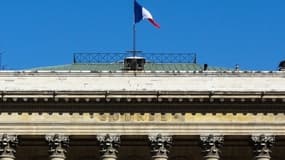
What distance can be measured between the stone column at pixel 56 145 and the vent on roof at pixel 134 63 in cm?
839

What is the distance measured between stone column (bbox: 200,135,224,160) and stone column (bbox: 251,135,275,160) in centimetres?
205

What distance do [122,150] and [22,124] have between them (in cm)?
643

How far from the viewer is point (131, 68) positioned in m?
84.9

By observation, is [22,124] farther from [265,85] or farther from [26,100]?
[265,85]

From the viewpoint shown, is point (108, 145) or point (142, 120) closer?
point (108, 145)

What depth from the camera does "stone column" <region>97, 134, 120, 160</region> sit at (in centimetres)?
7869

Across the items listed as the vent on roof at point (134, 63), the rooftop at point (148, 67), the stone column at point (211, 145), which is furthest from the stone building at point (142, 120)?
the rooftop at point (148, 67)

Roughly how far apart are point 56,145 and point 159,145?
6172 millimetres

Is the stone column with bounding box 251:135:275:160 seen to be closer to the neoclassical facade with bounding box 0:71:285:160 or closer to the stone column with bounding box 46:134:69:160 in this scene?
the neoclassical facade with bounding box 0:71:285:160

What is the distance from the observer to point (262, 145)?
259 feet

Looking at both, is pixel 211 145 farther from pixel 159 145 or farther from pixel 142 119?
pixel 142 119

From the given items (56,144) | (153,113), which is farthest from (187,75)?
(56,144)

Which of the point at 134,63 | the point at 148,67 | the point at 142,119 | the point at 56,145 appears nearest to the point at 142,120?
the point at 142,119

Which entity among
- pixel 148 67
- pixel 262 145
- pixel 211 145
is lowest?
pixel 262 145
